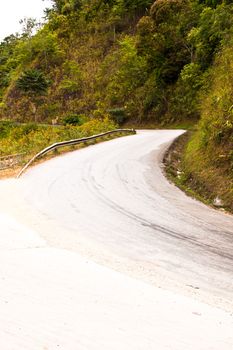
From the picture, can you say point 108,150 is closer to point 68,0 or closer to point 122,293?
point 122,293

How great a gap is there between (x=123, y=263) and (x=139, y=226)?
2.03 metres

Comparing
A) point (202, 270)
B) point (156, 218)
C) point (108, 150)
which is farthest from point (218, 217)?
point (108, 150)

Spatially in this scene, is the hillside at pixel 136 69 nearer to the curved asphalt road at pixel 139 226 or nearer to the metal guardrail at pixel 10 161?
the curved asphalt road at pixel 139 226

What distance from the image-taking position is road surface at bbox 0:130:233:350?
14.0ft

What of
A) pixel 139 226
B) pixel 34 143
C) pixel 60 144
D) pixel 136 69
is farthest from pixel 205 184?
pixel 136 69

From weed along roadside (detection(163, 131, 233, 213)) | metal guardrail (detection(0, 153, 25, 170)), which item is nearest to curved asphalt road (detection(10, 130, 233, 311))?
weed along roadside (detection(163, 131, 233, 213))

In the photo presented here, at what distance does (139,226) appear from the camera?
8273 mm

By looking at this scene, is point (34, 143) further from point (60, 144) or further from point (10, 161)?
point (10, 161)

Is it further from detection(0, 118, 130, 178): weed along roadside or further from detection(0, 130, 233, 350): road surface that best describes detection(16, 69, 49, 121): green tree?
detection(0, 130, 233, 350): road surface

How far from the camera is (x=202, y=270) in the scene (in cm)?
602

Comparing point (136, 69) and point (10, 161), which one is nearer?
point (10, 161)

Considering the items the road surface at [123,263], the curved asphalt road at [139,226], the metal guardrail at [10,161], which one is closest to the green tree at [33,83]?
the metal guardrail at [10,161]

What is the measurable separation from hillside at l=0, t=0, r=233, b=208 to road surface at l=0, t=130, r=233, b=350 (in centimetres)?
265

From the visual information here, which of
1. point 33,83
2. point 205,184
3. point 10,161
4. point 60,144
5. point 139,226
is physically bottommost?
point 205,184
